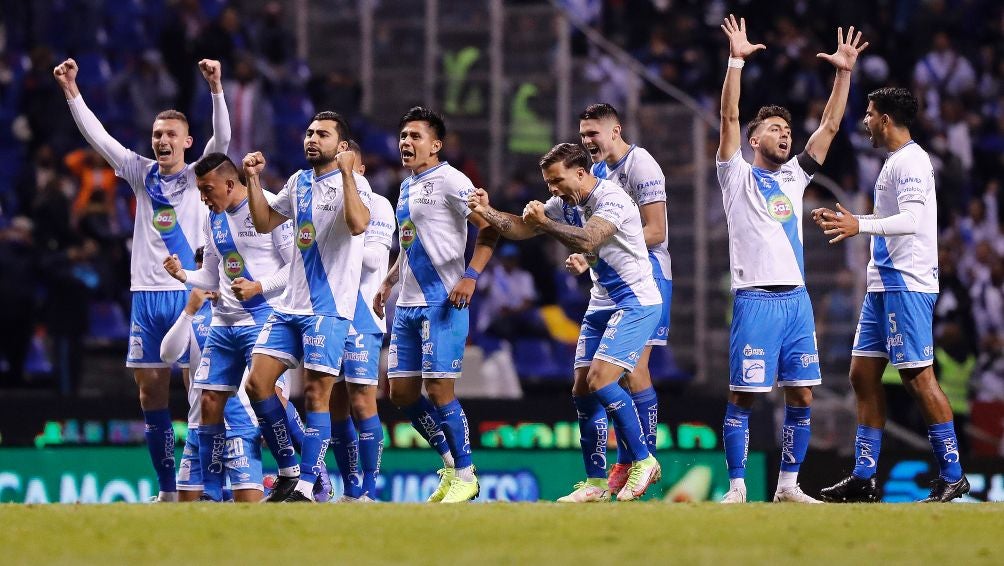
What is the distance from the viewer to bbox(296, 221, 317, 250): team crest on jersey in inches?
413

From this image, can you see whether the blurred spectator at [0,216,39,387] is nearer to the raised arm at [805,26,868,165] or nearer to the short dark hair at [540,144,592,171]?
the short dark hair at [540,144,592,171]

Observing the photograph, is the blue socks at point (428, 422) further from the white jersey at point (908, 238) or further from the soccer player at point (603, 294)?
the white jersey at point (908, 238)

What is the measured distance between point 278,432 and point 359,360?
1078 mm

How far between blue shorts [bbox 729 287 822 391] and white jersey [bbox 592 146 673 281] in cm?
89

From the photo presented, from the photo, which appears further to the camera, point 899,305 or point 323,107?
point 323,107

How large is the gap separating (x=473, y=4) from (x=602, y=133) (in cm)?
909

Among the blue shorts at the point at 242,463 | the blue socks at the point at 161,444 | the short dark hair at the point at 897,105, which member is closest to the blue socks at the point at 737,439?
the short dark hair at the point at 897,105

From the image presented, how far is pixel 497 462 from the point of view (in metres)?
14.7

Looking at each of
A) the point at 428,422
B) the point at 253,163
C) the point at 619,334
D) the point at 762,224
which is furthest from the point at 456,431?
the point at 762,224

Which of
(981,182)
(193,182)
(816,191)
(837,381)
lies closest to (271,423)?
(193,182)

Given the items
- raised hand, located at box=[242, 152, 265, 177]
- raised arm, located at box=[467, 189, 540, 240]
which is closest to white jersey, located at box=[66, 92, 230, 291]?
raised hand, located at box=[242, 152, 265, 177]

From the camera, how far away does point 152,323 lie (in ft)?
38.9

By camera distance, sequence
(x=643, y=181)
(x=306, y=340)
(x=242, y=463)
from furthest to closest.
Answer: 1. (x=242, y=463)
2. (x=643, y=181)
3. (x=306, y=340)

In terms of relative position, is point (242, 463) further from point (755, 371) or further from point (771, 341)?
point (771, 341)
